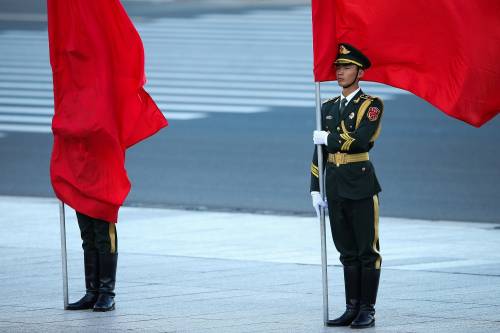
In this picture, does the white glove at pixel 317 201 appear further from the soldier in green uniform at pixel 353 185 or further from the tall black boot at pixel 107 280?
the tall black boot at pixel 107 280

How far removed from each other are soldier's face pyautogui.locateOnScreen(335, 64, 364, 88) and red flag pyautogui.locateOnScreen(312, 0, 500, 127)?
15 cm

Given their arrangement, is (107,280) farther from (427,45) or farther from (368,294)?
(427,45)

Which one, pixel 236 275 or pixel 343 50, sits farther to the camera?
pixel 236 275

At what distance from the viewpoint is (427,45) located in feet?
29.1

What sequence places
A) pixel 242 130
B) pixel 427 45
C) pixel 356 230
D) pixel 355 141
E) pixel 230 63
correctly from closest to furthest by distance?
pixel 355 141 < pixel 356 230 < pixel 427 45 < pixel 242 130 < pixel 230 63

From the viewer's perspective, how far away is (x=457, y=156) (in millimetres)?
15727

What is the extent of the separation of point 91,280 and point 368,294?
2.09 metres

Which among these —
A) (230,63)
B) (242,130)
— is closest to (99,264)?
(242,130)

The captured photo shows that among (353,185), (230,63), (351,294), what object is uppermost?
(353,185)

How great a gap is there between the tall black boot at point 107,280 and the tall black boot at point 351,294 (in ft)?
5.53

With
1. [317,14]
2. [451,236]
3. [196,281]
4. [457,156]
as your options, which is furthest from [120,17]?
[457,156]

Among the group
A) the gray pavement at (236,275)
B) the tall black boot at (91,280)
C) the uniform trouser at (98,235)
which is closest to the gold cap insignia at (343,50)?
the gray pavement at (236,275)

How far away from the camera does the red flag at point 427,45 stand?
8711 mm

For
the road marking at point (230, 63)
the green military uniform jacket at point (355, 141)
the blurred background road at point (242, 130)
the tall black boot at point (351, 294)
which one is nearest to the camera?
the green military uniform jacket at point (355, 141)
